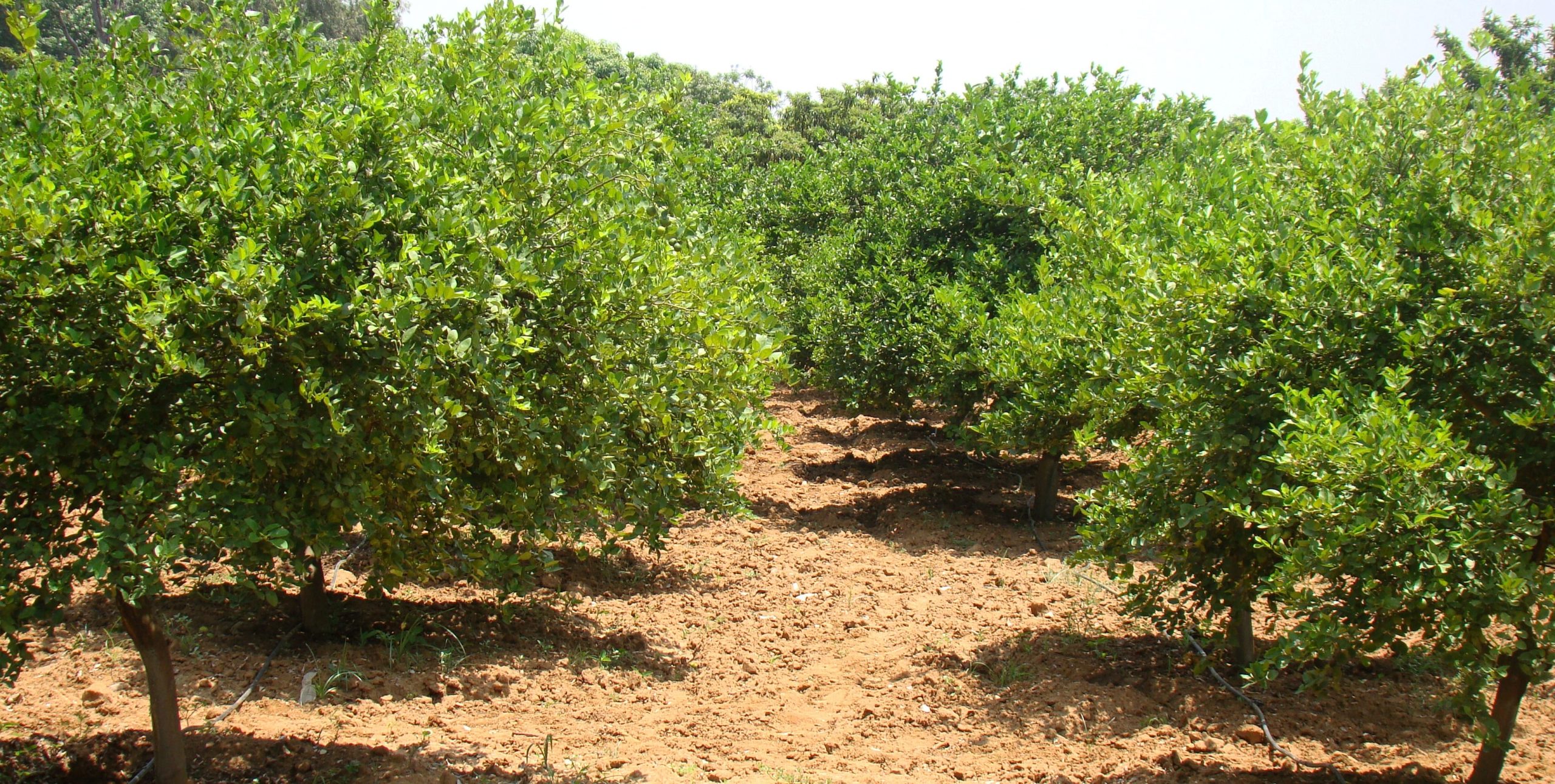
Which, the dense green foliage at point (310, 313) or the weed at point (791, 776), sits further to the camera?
the weed at point (791, 776)

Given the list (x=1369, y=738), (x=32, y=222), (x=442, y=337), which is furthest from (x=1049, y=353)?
(x=32, y=222)

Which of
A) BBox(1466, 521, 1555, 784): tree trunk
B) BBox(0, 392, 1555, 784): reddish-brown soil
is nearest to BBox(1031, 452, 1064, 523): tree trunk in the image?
BBox(0, 392, 1555, 784): reddish-brown soil

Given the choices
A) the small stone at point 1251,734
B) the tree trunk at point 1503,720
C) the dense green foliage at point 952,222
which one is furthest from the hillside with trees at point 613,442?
the dense green foliage at point 952,222

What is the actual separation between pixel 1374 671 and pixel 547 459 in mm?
4385

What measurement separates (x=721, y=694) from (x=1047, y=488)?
4437 millimetres

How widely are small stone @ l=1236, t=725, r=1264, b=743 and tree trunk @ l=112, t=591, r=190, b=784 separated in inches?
175

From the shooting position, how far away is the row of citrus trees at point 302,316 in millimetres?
3127

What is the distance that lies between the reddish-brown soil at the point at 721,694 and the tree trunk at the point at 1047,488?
1.48 m

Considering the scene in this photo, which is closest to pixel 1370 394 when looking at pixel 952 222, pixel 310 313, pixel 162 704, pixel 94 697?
pixel 310 313

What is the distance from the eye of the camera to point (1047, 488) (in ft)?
30.8

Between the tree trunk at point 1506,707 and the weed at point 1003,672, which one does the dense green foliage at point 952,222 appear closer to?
the weed at point 1003,672

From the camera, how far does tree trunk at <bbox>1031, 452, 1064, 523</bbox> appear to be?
9.34 m

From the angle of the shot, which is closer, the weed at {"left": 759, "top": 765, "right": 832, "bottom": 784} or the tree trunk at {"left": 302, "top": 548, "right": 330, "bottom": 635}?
the weed at {"left": 759, "top": 765, "right": 832, "bottom": 784}

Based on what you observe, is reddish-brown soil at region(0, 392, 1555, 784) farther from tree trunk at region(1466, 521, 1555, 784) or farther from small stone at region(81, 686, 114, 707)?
tree trunk at region(1466, 521, 1555, 784)
